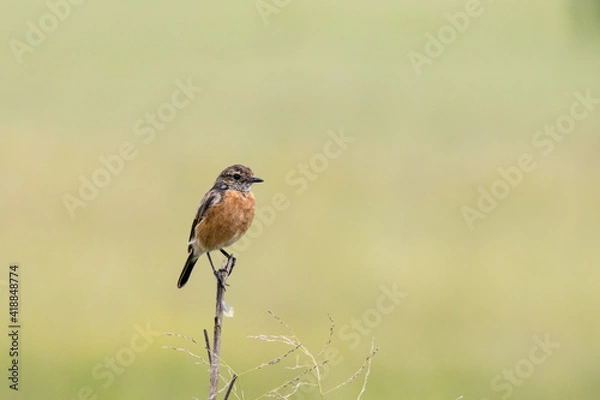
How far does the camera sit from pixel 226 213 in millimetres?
2396

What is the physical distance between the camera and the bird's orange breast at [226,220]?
2398 mm

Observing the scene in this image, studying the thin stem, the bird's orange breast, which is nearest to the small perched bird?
the bird's orange breast

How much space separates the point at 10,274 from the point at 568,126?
2808mm

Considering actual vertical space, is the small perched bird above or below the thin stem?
above

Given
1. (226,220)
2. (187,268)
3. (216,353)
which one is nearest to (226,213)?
(226,220)

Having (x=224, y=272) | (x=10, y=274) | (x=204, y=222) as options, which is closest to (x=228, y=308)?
(x=224, y=272)

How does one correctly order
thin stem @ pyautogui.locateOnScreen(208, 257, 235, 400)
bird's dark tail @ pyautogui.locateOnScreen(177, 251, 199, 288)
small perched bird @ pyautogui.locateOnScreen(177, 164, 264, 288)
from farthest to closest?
bird's dark tail @ pyautogui.locateOnScreen(177, 251, 199, 288) < small perched bird @ pyautogui.locateOnScreen(177, 164, 264, 288) < thin stem @ pyautogui.locateOnScreen(208, 257, 235, 400)

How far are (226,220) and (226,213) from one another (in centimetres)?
2

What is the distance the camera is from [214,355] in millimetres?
1218

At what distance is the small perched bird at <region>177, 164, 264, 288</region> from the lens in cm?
240

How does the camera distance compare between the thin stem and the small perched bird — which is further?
the small perched bird

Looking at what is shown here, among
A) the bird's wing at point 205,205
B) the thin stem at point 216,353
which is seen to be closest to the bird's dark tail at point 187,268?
the bird's wing at point 205,205

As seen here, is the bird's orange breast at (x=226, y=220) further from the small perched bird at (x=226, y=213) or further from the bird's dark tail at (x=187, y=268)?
the bird's dark tail at (x=187, y=268)

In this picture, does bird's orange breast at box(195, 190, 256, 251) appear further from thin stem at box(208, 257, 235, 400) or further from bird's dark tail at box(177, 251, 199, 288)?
→ thin stem at box(208, 257, 235, 400)
